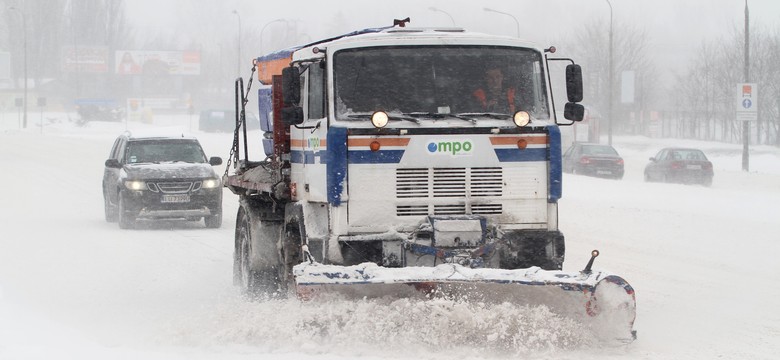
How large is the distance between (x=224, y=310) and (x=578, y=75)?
356 cm

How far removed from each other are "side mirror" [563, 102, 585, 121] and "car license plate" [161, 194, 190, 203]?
10974 mm

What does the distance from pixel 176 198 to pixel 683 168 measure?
22.8 m

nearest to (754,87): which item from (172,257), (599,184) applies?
(599,184)

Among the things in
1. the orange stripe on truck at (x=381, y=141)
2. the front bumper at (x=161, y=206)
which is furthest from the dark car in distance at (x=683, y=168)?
the orange stripe on truck at (x=381, y=141)

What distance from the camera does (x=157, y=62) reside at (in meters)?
118

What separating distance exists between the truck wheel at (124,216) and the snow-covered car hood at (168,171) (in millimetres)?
433

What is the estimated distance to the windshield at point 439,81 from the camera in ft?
29.2

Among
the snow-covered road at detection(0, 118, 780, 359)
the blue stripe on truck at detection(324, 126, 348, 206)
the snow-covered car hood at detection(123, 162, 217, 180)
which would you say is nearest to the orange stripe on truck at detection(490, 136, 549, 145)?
the blue stripe on truck at detection(324, 126, 348, 206)

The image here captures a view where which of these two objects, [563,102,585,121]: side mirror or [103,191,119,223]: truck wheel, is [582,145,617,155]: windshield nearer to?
[103,191,119,223]: truck wheel

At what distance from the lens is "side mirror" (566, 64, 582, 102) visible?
30.3 feet

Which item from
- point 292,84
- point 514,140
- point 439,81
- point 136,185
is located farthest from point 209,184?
point 514,140

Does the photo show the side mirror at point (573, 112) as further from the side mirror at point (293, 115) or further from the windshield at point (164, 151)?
the windshield at point (164, 151)

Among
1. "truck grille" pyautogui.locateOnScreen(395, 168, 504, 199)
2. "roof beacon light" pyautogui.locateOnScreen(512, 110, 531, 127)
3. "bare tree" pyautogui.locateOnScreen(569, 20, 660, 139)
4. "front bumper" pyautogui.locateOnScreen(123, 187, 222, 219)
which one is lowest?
"front bumper" pyautogui.locateOnScreen(123, 187, 222, 219)

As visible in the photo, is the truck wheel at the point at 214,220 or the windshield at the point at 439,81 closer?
the windshield at the point at 439,81
